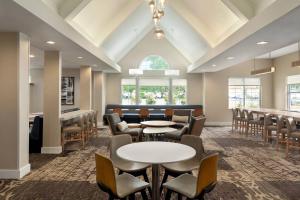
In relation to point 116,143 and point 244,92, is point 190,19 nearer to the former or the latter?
point 116,143

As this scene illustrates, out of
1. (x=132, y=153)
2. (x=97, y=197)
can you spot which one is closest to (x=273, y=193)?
(x=132, y=153)

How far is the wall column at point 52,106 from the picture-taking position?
237 inches

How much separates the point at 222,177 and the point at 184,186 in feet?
6.71

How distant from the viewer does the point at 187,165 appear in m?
3.22

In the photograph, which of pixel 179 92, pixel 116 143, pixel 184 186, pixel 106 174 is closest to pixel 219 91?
pixel 179 92

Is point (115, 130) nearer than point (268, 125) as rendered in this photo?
Yes

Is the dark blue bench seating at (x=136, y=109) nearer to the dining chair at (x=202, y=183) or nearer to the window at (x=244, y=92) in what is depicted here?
the window at (x=244, y=92)

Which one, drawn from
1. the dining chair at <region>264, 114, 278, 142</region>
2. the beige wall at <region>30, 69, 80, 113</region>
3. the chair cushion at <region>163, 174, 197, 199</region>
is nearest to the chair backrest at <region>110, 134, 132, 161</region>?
the chair cushion at <region>163, 174, 197, 199</region>

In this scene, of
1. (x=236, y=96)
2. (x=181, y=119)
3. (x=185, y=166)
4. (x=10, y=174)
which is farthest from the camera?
(x=236, y=96)

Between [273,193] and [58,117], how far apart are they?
4942 mm

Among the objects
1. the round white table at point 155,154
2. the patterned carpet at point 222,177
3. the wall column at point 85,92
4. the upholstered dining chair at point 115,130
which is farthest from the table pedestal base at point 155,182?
the wall column at point 85,92

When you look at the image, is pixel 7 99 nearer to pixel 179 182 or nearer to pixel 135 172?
pixel 135 172

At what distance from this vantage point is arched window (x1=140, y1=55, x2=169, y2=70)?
12172 millimetres

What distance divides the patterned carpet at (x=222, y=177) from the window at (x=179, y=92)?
5904mm
